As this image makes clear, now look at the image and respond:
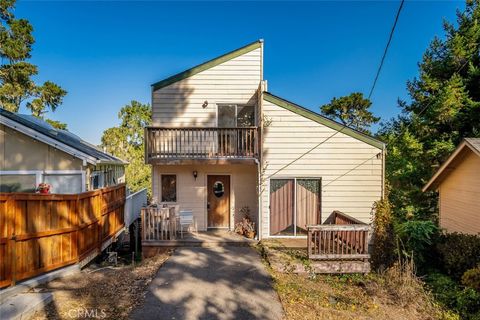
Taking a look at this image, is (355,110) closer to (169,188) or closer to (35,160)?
(169,188)

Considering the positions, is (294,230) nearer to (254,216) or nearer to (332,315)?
(254,216)

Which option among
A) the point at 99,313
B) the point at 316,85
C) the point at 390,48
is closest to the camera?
the point at 99,313

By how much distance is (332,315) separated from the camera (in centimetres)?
461

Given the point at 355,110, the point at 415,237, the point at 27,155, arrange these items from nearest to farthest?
the point at 27,155 < the point at 415,237 < the point at 355,110

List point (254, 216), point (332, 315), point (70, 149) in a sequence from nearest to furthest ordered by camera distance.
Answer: point (332, 315)
point (70, 149)
point (254, 216)

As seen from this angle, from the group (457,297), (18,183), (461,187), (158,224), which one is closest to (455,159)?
(461,187)

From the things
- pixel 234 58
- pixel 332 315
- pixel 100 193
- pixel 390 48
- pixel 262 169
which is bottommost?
pixel 332 315

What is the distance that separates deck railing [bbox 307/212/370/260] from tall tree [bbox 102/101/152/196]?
15383 millimetres

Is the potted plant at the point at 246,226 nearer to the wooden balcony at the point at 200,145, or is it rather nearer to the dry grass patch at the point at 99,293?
the wooden balcony at the point at 200,145

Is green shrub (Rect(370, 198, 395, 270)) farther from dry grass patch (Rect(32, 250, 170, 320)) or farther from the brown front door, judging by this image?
dry grass patch (Rect(32, 250, 170, 320))

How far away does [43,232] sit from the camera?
16.7ft

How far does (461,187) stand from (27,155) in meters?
15.4

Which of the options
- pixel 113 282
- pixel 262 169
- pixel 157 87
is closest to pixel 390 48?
pixel 262 169

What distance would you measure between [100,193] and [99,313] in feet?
12.3
